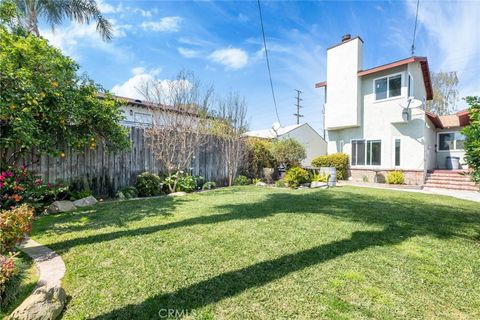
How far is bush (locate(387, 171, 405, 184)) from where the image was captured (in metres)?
13.9

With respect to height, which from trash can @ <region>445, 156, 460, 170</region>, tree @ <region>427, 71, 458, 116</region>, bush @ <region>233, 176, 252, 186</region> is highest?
tree @ <region>427, 71, 458, 116</region>

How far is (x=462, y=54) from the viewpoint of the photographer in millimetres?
12984

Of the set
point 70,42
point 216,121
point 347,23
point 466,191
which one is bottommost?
point 466,191

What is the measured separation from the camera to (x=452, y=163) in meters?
16.3

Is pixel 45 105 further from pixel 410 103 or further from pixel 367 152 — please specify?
pixel 367 152

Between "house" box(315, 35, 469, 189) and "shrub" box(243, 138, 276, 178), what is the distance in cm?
570

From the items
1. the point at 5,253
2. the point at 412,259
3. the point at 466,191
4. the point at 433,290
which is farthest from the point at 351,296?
the point at 466,191

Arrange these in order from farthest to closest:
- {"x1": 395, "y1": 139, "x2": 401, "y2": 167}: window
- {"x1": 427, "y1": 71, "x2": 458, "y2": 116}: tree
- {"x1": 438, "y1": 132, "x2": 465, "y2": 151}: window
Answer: {"x1": 427, "y1": 71, "x2": 458, "y2": 116}: tree, {"x1": 438, "y1": 132, "x2": 465, "y2": 151}: window, {"x1": 395, "y1": 139, "x2": 401, "y2": 167}: window

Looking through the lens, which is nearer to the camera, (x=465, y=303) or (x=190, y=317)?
(x=190, y=317)

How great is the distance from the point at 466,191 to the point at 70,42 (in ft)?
64.2

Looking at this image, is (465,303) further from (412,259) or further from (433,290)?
(412,259)

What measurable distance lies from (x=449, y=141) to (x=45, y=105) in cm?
2218

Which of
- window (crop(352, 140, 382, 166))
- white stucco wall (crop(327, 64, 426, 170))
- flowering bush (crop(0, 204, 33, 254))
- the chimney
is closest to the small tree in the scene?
window (crop(352, 140, 382, 166))

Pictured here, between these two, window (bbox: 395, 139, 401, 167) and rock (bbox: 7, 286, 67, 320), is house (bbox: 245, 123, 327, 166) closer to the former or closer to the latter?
window (bbox: 395, 139, 401, 167)
